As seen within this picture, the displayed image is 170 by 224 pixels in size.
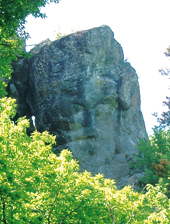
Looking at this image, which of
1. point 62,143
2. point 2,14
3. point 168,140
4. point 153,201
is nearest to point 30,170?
point 153,201

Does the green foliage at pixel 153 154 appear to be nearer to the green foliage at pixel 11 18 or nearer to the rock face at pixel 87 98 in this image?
the rock face at pixel 87 98

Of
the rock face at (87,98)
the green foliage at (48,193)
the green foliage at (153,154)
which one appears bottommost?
the green foliage at (48,193)

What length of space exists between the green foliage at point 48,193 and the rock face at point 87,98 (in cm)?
1532

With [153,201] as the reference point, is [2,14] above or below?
above

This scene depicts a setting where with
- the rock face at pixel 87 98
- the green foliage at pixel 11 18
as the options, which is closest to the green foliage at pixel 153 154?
the rock face at pixel 87 98

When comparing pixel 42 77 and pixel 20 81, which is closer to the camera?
pixel 42 77

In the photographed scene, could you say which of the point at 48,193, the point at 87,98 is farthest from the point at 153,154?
the point at 48,193

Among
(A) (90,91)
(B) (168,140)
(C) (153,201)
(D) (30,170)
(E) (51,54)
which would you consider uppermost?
(E) (51,54)

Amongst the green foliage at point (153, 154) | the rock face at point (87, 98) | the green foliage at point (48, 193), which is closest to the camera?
the green foliage at point (48, 193)

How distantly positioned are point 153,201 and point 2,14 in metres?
8.04

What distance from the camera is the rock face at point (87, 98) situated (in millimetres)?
24594

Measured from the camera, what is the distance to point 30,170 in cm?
759

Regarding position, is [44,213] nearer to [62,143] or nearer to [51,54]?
[62,143]

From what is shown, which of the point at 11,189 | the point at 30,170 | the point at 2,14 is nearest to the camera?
the point at 11,189
